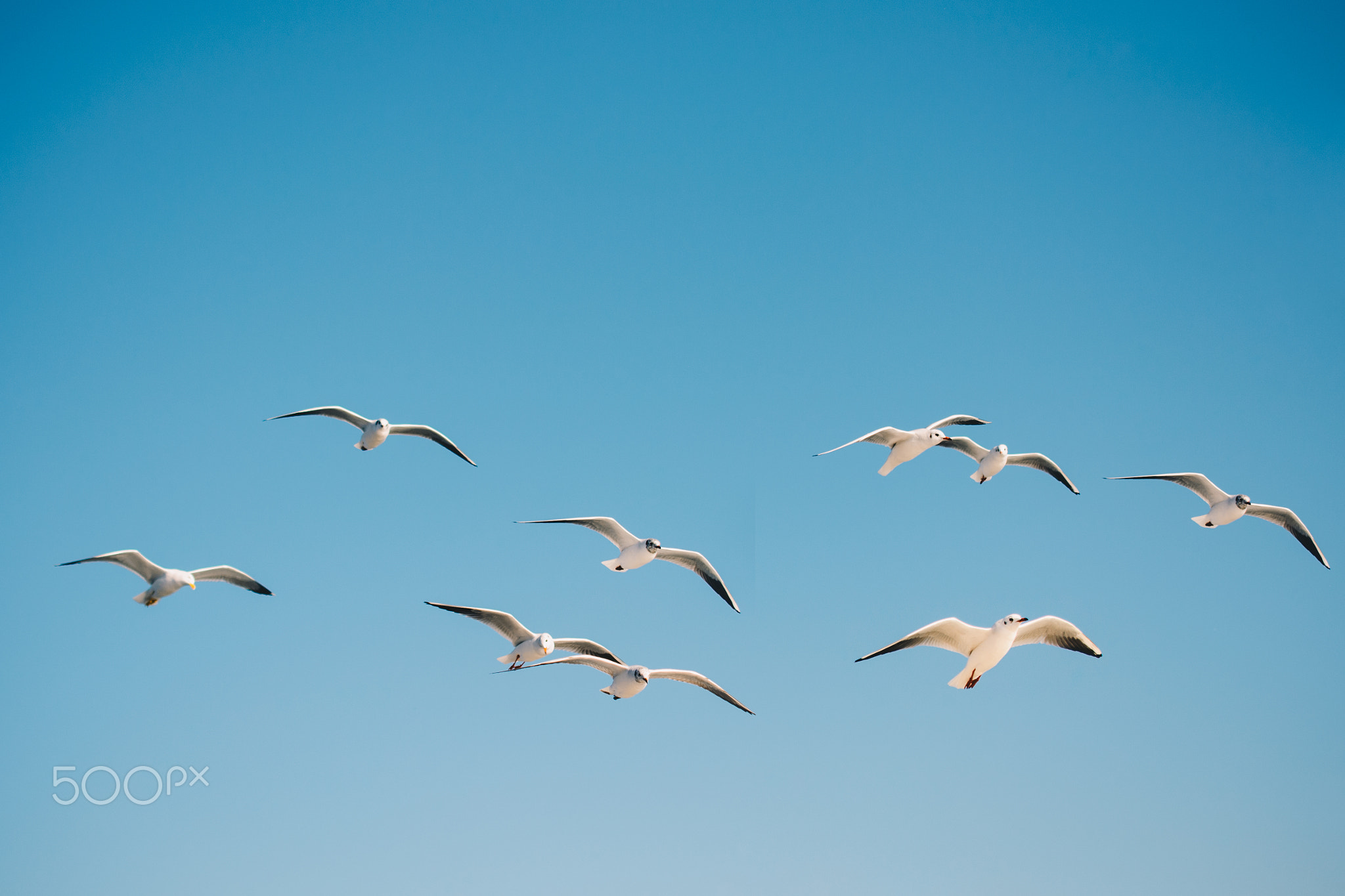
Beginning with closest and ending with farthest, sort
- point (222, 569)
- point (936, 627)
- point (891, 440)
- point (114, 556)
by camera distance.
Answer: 1. point (936, 627)
2. point (114, 556)
3. point (222, 569)
4. point (891, 440)

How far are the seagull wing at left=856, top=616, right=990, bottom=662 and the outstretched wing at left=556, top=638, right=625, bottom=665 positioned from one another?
21.5ft

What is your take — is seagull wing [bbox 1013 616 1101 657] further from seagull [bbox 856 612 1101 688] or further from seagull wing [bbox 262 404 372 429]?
seagull wing [bbox 262 404 372 429]

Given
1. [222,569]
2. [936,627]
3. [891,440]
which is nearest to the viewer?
[936,627]

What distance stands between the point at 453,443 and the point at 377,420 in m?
1.93

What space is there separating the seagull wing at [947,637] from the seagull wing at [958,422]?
6.16 m

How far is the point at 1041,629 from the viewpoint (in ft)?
66.3

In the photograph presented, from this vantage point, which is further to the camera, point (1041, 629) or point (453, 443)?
Answer: point (453, 443)

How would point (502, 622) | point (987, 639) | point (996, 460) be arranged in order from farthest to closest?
point (996, 460)
point (502, 622)
point (987, 639)

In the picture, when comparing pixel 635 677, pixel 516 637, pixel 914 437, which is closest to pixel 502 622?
pixel 516 637

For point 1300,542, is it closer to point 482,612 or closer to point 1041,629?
point 1041,629

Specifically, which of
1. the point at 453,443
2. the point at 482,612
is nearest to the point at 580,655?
the point at 482,612

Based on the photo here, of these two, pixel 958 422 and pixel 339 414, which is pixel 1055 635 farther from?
pixel 339 414

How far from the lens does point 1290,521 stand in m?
24.0

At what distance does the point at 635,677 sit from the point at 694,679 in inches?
49.8
